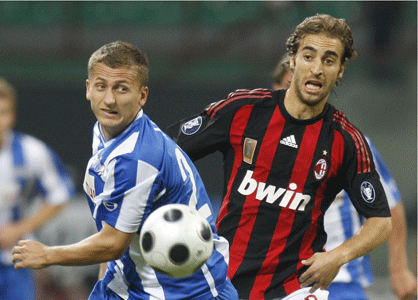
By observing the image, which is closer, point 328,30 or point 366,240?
point 366,240

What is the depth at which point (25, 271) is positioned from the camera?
5.50 meters

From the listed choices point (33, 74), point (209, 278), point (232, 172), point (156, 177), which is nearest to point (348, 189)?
point (232, 172)

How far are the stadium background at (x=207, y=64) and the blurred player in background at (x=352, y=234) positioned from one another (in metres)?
4.30

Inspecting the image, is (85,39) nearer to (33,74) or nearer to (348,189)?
(33,74)

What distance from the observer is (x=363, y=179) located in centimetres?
349

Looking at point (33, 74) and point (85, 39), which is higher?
point (85, 39)

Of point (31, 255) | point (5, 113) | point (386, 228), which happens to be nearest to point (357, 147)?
point (386, 228)

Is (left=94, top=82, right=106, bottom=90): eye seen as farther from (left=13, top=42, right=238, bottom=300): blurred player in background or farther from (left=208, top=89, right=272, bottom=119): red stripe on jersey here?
(left=208, top=89, right=272, bottom=119): red stripe on jersey

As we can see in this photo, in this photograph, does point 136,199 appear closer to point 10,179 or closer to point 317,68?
point 317,68

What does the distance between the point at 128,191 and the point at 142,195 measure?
6 centimetres

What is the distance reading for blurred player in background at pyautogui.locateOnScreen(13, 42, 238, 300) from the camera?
2830 millimetres

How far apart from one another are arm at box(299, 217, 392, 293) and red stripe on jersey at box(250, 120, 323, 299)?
172 millimetres

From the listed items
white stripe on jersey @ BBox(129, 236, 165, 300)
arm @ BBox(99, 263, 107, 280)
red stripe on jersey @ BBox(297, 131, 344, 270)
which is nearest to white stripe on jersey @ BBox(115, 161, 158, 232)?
white stripe on jersey @ BBox(129, 236, 165, 300)

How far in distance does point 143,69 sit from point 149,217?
665 millimetres
